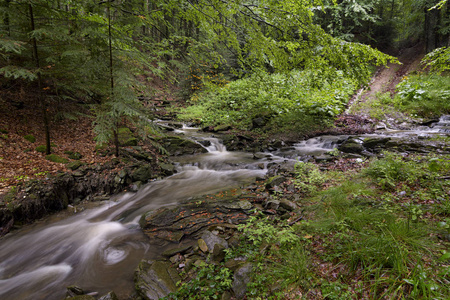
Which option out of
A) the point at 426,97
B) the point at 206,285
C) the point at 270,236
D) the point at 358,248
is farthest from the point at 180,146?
the point at 426,97

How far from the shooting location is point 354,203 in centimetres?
368

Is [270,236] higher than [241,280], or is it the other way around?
[270,236]

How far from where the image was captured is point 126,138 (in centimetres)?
869

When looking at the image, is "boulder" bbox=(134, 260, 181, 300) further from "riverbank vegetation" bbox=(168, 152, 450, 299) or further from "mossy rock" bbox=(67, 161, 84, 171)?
"mossy rock" bbox=(67, 161, 84, 171)

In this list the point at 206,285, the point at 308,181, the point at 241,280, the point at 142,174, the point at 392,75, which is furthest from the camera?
the point at 392,75

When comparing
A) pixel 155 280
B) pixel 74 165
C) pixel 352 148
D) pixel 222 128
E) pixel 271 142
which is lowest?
pixel 155 280

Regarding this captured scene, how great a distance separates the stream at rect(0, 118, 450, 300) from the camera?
3.67m

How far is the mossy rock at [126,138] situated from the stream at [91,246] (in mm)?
2233

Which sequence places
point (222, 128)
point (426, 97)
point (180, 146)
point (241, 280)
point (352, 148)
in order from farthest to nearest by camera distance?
point (222, 128) → point (426, 97) → point (180, 146) → point (352, 148) → point (241, 280)

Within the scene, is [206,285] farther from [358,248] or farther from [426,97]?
[426,97]

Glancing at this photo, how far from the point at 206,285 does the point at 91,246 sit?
11.0 ft

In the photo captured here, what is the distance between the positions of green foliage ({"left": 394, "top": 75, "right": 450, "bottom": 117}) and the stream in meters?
10.5

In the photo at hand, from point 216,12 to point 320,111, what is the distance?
960 centimetres

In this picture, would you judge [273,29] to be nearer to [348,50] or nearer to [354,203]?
[348,50]
